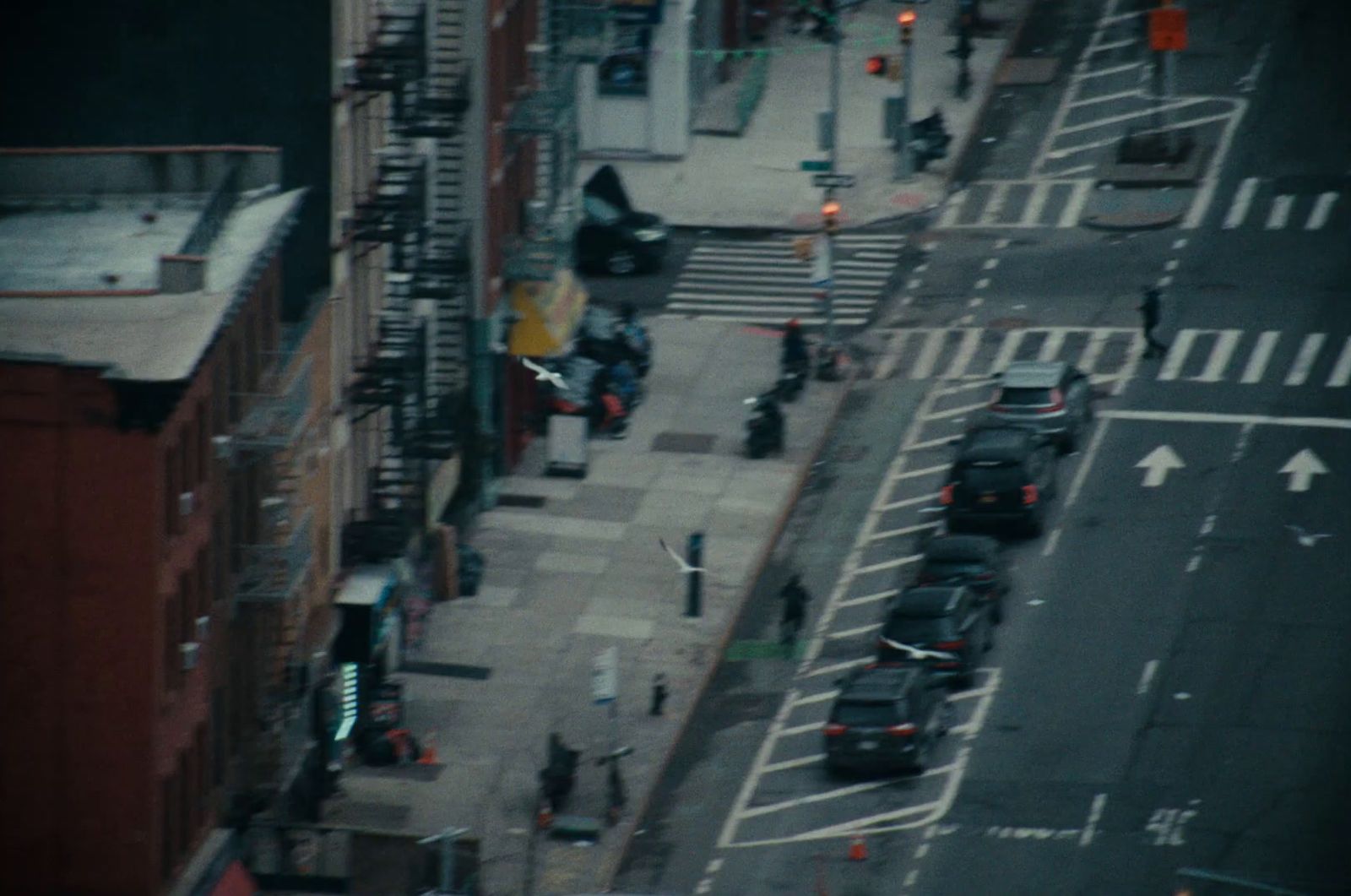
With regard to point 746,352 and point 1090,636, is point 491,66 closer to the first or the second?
point 746,352

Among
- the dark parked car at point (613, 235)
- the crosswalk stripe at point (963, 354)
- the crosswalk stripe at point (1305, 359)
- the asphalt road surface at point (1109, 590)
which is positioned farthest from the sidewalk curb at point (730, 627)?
the crosswalk stripe at point (1305, 359)

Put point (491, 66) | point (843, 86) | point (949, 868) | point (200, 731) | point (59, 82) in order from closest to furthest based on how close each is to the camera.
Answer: point (200, 731) < point (949, 868) < point (59, 82) < point (491, 66) < point (843, 86)

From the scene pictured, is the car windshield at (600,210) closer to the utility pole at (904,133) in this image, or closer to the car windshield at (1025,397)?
the utility pole at (904,133)

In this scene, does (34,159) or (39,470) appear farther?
(34,159)

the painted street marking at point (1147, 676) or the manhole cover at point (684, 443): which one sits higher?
the painted street marking at point (1147, 676)

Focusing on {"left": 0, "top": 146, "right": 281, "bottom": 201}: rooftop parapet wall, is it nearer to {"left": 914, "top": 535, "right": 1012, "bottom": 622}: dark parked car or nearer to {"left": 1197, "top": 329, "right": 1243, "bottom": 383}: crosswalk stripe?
{"left": 914, "top": 535, "right": 1012, "bottom": 622}: dark parked car

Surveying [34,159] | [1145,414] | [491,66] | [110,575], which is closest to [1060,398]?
[1145,414]

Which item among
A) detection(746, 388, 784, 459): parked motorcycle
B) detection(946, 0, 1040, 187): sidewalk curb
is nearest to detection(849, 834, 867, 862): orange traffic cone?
detection(746, 388, 784, 459): parked motorcycle
